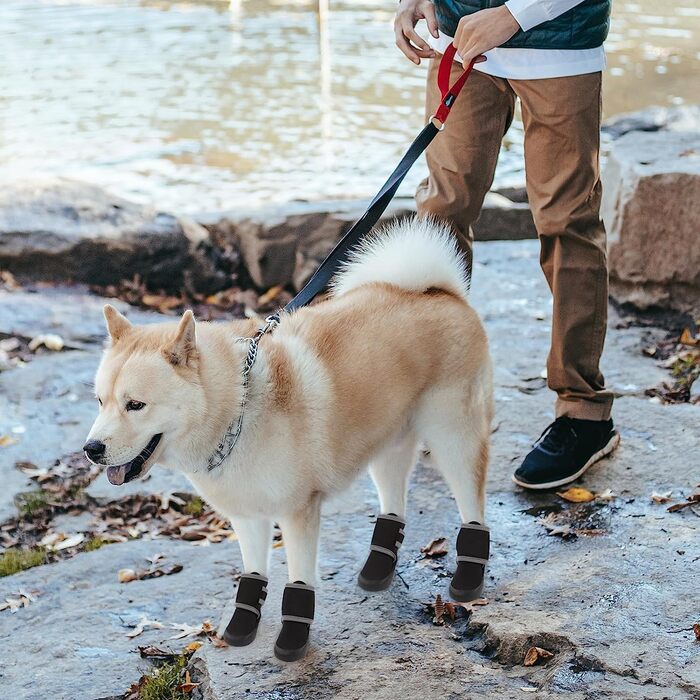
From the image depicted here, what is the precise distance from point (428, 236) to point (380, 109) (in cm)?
764

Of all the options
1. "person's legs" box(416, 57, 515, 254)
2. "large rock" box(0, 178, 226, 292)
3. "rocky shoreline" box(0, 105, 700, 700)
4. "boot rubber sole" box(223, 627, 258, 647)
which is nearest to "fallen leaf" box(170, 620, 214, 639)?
"rocky shoreline" box(0, 105, 700, 700)

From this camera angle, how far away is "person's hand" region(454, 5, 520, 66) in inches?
113

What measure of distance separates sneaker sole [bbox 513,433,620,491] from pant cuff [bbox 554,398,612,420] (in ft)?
0.49

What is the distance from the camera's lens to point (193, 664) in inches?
109

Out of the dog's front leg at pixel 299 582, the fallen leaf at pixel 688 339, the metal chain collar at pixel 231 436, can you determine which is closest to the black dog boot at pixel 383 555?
the dog's front leg at pixel 299 582

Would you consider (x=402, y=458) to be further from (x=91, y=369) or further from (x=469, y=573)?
(x=91, y=369)

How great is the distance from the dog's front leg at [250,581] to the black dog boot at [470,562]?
1.88 ft

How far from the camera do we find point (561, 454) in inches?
134

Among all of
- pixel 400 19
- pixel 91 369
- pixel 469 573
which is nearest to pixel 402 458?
pixel 469 573

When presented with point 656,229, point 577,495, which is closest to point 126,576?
point 577,495

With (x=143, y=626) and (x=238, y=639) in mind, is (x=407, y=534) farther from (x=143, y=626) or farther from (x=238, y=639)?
(x=143, y=626)

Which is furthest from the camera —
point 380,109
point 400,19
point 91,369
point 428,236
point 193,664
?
point 380,109

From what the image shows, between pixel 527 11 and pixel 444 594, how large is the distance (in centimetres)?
176

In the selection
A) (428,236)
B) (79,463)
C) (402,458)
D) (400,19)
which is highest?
(400,19)
